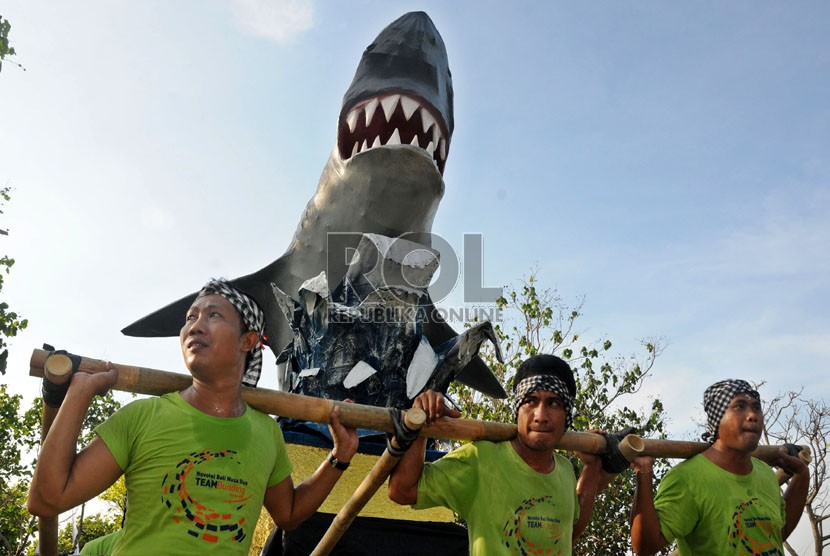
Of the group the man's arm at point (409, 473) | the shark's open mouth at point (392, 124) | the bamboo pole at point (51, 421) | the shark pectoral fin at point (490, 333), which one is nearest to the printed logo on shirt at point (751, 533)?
the man's arm at point (409, 473)

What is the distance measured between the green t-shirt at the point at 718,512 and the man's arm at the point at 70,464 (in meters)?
2.34

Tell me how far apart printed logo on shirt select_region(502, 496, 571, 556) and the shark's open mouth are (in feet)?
10.3

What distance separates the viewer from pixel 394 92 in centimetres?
518

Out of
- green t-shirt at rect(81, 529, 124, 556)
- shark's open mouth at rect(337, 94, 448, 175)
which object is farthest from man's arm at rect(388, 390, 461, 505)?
shark's open mouth at rect(337, 94, 448, 175)

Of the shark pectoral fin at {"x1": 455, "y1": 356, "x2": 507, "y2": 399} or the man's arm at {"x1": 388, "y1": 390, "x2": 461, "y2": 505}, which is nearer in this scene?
the man's arm at {"x1": 388, "y1": 390, "x2": 461, "y2": 505}

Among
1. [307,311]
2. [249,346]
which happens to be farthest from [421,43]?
[249,346]

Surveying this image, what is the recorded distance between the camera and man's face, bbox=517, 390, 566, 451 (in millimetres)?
2812

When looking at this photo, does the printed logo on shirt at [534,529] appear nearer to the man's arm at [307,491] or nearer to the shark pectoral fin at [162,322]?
the man's arm at [307,491]

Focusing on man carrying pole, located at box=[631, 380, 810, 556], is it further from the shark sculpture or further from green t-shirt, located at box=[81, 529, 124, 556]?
the shark sculpture

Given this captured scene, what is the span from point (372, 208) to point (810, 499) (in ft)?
43.6

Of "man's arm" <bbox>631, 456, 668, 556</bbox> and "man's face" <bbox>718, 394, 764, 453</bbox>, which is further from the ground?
"man's face" <bbox>718, 394, 764, 453</bbox>

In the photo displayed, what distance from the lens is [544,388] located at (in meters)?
2.86

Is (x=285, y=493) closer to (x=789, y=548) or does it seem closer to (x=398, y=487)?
(x=398, y=487)

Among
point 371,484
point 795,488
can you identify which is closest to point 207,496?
point 371,484
